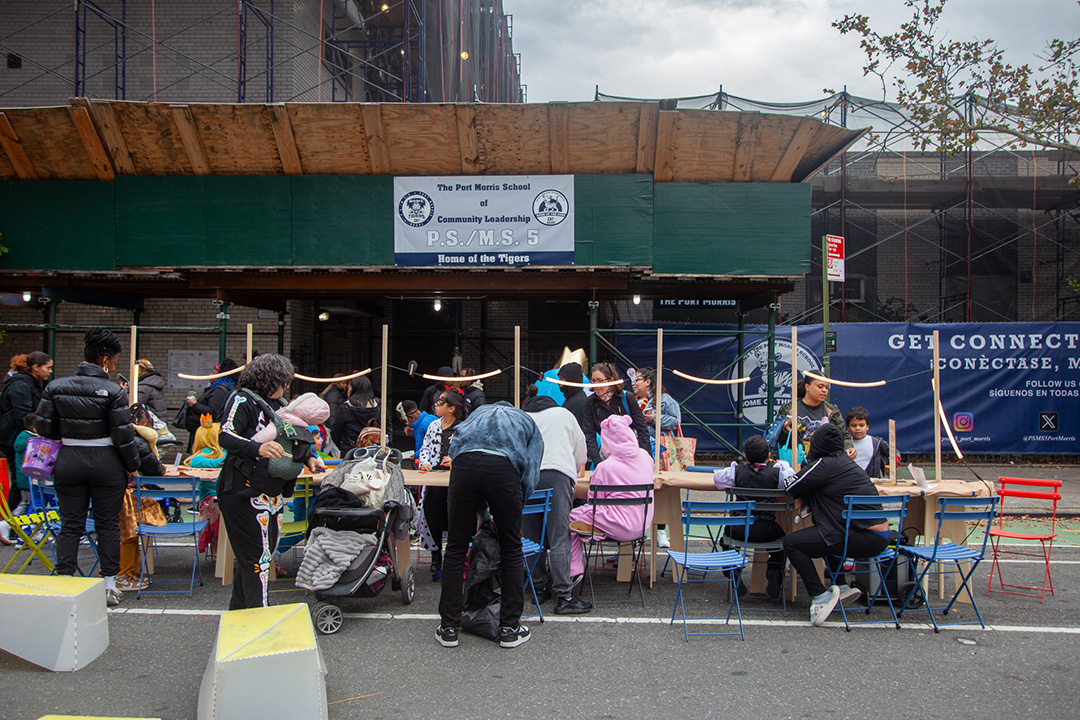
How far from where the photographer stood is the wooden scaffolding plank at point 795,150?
10.0m

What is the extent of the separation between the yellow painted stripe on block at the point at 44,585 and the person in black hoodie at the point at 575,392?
3976 millimetres

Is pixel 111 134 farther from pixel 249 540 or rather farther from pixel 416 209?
pixel 249 540

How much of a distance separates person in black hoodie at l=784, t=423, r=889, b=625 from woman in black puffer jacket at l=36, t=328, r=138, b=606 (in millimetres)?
5014

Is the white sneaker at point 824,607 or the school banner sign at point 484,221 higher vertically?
the school banner sign at point 484,221

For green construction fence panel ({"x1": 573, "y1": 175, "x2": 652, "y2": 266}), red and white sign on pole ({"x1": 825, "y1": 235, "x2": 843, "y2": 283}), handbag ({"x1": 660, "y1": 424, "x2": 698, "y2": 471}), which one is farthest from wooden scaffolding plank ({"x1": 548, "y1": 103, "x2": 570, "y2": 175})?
handbag ({"x1": 660, "y1": 424, "x2": 698, "y2": 471})

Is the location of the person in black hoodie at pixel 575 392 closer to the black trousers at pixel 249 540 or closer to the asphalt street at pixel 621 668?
the asphalt street at pixel 621 668

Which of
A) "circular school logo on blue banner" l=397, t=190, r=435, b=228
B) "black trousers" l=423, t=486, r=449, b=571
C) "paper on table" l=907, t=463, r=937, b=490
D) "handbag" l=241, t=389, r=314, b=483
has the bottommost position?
"black trousers" l=423, t=486, r=449, b=571

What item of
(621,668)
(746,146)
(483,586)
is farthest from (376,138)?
(621,668)

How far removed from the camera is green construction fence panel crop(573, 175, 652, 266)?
10.6 metres

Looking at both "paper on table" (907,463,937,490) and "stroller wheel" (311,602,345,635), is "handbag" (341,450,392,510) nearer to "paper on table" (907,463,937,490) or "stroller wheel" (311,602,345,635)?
"stroller wheel" (311,602,345,635)

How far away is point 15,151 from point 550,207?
8.02 metres

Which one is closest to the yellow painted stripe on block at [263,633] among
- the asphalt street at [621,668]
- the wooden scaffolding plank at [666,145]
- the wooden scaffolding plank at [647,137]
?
the asphalt street at [621,668]

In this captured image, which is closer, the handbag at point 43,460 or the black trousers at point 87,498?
the black trousers at point 87,498

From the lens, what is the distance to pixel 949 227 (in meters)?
17.9
